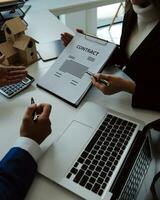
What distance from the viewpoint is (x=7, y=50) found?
1.17m

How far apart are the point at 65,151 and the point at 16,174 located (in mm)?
161

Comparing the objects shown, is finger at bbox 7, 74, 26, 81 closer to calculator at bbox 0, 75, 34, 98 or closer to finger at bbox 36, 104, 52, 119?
calculator at bbox 0, 75, 34, 98

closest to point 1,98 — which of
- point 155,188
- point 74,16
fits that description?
point 155,188

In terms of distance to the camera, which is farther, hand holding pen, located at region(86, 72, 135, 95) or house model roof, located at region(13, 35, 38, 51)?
house model roof, located at region(13, 35, 38, 51)

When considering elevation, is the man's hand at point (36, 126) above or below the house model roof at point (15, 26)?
below

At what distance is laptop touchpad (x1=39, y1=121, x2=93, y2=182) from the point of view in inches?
29.1

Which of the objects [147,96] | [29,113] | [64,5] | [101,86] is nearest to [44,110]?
[29,113]

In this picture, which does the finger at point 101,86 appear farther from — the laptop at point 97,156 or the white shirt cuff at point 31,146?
the white shirt cuff at point 31,146

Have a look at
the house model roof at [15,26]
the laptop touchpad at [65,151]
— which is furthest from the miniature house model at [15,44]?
the laptop touchpad at [65,151]

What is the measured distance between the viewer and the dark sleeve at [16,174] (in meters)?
0.67

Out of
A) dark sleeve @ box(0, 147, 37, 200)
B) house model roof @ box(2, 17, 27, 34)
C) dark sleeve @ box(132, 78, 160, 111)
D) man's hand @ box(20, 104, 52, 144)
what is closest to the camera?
dark sleeve @ box(0, 147, 37, 200)

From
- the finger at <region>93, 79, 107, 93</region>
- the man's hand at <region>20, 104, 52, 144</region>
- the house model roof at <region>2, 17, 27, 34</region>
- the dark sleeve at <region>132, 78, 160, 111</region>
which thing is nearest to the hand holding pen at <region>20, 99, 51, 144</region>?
the man's hand at <region>20, 104, 52, 144</region>

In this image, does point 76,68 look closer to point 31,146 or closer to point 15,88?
point 15,88

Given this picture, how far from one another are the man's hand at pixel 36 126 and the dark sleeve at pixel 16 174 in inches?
2.8
